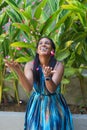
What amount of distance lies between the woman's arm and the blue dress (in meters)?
0.10

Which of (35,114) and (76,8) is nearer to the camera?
(35,114)

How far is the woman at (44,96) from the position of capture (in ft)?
9.06

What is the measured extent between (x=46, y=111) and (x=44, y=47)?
1.75ft

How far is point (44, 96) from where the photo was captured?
2859 mm

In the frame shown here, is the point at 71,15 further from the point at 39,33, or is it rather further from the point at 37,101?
the point at 37,101

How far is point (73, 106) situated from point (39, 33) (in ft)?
3.20

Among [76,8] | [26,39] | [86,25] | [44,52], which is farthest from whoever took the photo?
[26,39]

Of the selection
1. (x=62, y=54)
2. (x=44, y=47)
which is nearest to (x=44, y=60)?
(x=44, y=47)

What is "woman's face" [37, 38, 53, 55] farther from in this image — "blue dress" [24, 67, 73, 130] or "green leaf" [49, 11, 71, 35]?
"green leaf" [49, 11, 71, 35]

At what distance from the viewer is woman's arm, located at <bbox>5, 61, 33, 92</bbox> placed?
102 inches

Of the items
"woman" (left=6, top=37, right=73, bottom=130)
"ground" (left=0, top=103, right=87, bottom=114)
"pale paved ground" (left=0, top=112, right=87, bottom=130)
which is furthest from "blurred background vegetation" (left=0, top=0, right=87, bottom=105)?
"woman" (left=6, top=37, right=73, bottom=130)

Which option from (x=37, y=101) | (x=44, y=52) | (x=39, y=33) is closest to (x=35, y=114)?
(x=37, y=101)

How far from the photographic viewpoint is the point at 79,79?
3.64 meters

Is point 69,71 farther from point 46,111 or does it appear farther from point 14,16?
point 14,16
